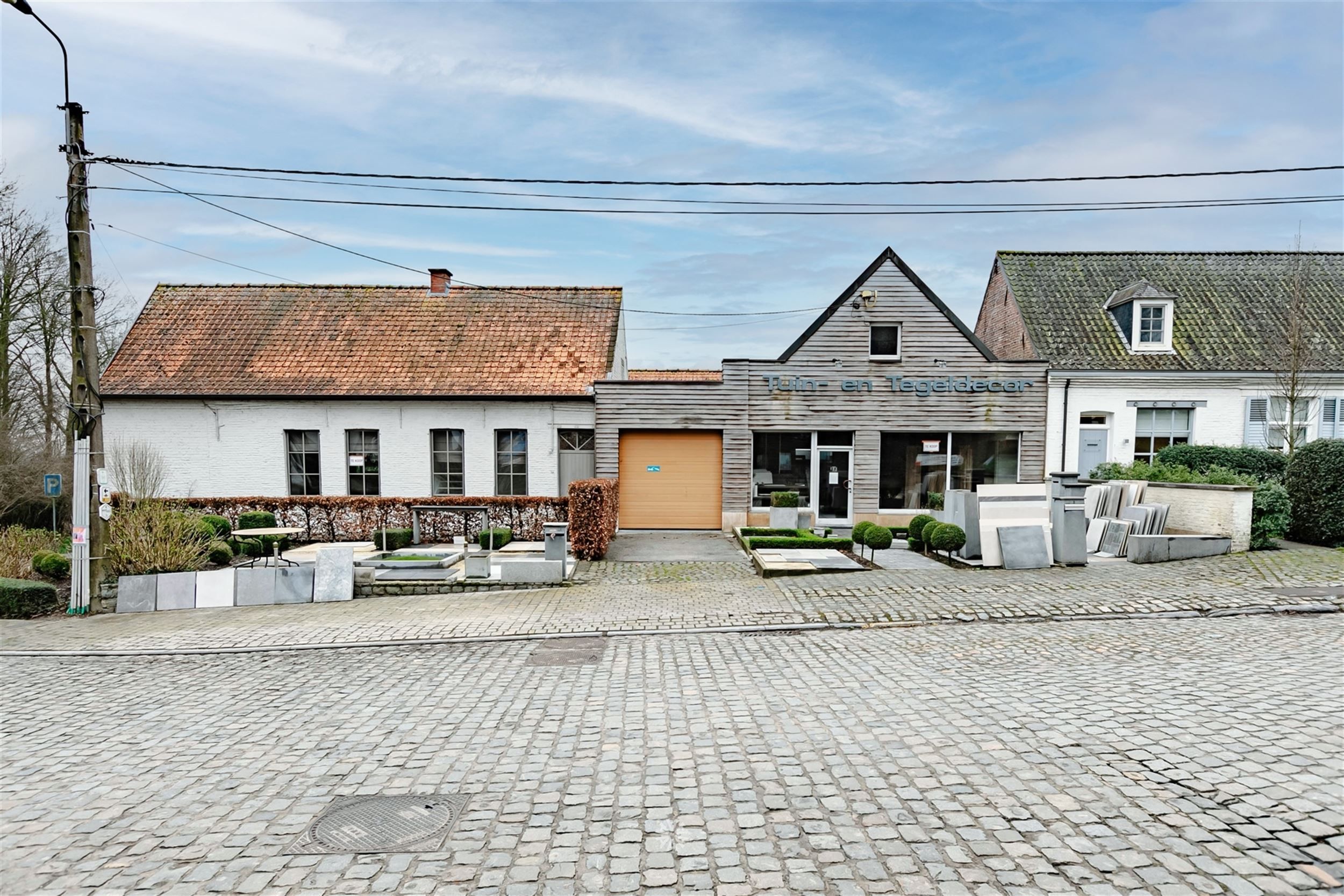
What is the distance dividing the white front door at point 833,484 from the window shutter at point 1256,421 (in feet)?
33.9

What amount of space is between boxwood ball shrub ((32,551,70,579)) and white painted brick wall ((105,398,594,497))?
5.31 meters

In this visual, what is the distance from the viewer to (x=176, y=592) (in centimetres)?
1224

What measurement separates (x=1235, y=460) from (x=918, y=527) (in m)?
7.91

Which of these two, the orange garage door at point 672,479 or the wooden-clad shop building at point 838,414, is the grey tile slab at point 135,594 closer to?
the wooden-clad shop building at point 838,414

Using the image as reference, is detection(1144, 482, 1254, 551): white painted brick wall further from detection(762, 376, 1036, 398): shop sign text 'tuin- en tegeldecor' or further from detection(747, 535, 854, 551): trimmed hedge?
detection(747, 535, 854, 551): trimmed hedge

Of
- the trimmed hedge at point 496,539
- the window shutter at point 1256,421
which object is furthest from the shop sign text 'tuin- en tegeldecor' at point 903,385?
the trimmed hedge at point 496,539

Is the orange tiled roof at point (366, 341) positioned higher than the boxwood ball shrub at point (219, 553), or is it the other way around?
the orange tiled roof at point (366, 341)

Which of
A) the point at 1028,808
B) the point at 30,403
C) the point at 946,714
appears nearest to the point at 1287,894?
the point at 1028,808

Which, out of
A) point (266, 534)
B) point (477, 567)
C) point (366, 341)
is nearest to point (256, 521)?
point (266, 534)

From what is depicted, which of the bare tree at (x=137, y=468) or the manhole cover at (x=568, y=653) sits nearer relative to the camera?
the manhole cover at (x=568, y=653)

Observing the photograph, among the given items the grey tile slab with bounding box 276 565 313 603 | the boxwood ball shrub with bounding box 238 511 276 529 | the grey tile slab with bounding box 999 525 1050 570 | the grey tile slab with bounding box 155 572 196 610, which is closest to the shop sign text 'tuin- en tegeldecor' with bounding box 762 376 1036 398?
the grey tile slab with bounding box 999 525 1050 570

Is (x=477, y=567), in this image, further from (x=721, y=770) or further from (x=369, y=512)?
(x=721, y=770)

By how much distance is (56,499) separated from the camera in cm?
1786

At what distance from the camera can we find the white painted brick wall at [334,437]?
→ 19.2 metres
